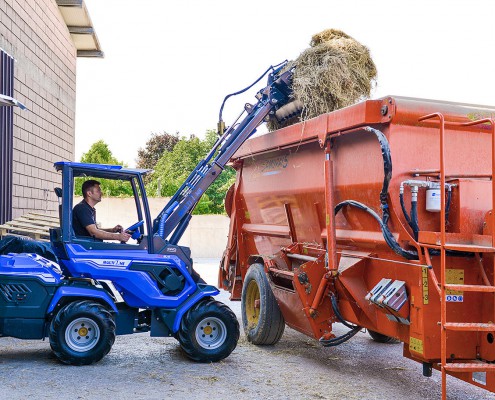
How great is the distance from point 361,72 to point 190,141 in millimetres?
29704

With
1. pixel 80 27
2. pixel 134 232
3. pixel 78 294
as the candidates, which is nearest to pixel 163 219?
pixel 134 232

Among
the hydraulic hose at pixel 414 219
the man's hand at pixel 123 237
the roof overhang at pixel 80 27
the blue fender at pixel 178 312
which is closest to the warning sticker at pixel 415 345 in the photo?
the hydraulic hose at pixel 414 219

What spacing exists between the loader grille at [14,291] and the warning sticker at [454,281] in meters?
4.21

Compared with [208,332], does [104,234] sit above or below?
above

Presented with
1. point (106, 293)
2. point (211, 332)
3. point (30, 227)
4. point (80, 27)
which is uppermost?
point (80, 27)

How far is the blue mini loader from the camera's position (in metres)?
6.55

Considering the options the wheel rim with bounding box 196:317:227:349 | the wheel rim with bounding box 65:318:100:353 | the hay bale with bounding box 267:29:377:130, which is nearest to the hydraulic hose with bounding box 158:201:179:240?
the wheel rim with bounding box 196:317:227:349

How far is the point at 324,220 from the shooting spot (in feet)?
22.0

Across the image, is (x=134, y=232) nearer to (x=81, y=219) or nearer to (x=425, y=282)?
(x=81, y=219)

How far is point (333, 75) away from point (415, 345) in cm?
311

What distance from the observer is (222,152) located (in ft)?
25.8

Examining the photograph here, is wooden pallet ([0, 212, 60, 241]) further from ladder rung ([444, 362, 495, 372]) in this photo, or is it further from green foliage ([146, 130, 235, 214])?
green foliage ([146, 130, 235, 214])

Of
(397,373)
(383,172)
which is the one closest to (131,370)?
(397,373)

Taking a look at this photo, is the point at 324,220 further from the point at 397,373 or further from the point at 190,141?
the point at 190,141
